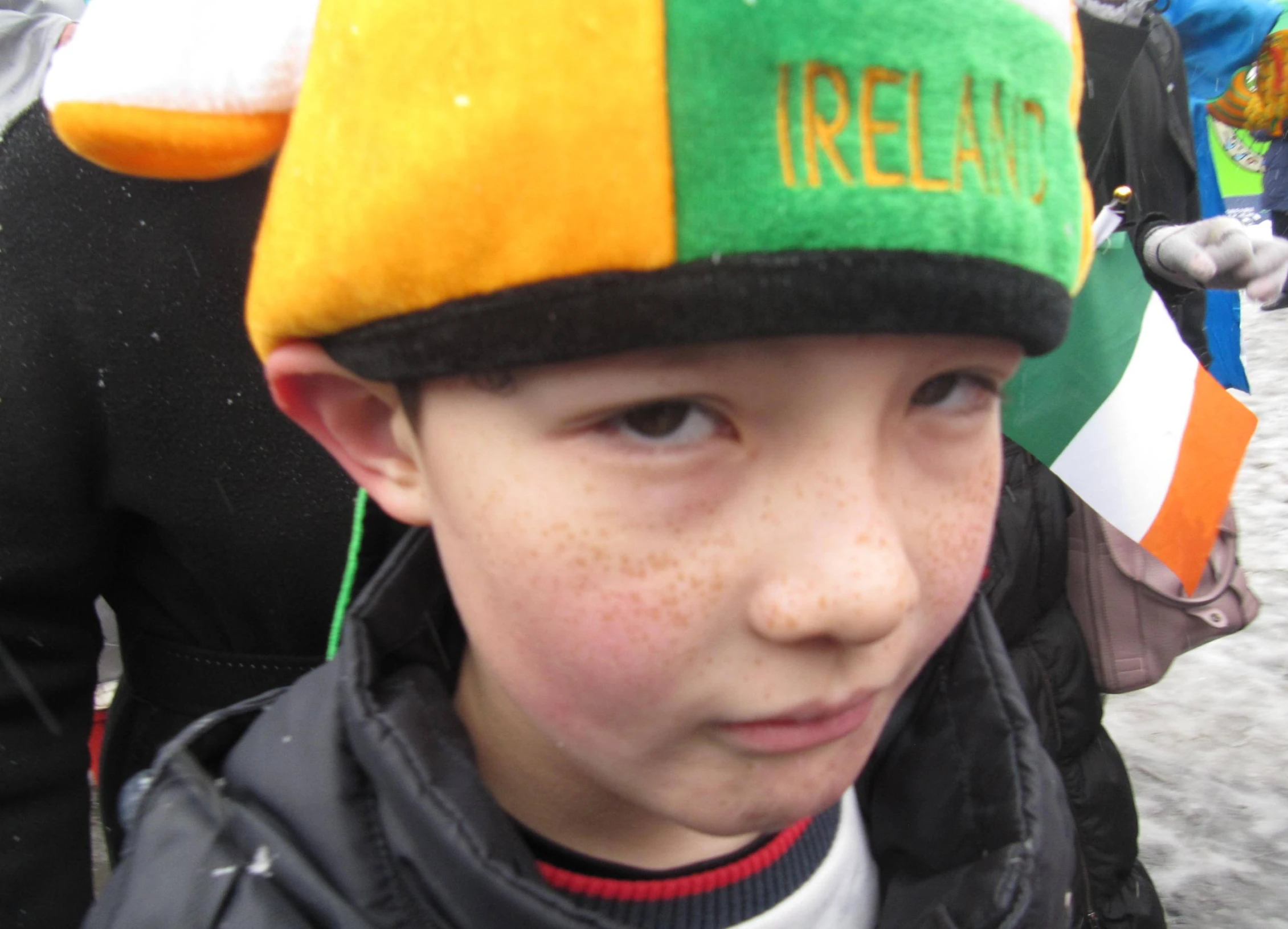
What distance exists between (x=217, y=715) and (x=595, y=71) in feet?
2.41

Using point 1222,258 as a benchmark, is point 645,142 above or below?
above

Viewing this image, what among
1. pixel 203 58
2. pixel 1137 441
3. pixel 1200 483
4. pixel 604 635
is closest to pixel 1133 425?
pixel 1137 441

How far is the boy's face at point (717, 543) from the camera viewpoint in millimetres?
623

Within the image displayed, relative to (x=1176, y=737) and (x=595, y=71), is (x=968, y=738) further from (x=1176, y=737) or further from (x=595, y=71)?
(x=1176, y=737)

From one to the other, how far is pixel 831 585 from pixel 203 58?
A: 0.56m

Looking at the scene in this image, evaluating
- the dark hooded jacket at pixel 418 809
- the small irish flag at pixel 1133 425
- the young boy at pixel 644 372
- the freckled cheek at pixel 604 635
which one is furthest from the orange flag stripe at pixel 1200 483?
the freckled cheek at pixel 604 635

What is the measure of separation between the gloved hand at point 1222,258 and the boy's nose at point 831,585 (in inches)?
65.6

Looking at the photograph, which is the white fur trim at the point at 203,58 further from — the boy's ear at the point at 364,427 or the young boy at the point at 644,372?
the boy's ear at the point at 364,427

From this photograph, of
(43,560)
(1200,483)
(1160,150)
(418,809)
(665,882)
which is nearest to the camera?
(418,809)

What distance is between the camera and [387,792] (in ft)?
2.62

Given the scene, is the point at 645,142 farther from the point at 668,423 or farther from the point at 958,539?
the point at 958,539

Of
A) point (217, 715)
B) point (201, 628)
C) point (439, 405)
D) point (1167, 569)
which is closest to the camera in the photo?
point (439, 405)

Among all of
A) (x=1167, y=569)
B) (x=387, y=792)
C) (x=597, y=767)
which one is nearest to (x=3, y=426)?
(x=387, y=792)

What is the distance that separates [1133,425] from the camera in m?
1.42
